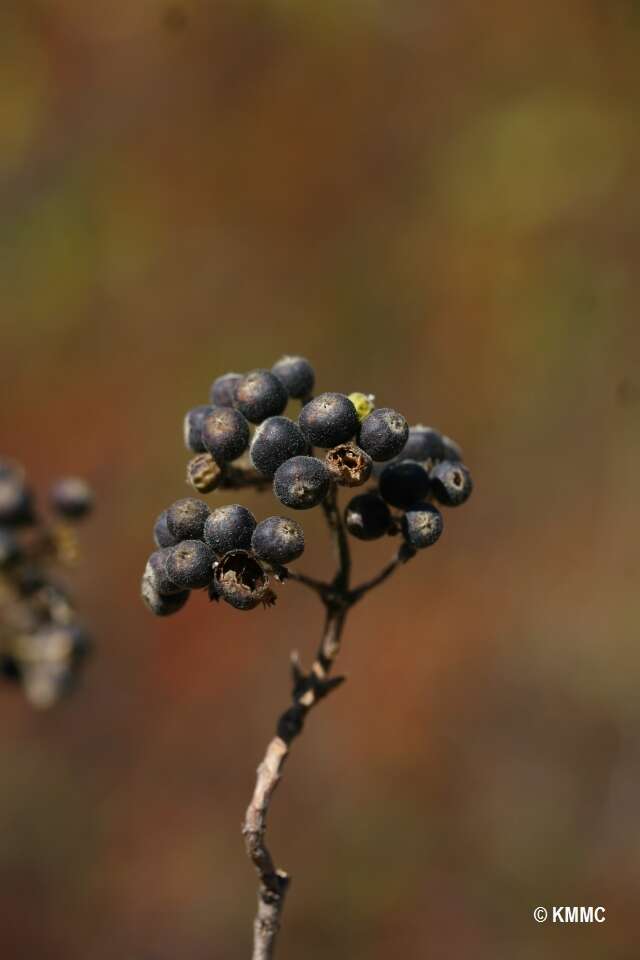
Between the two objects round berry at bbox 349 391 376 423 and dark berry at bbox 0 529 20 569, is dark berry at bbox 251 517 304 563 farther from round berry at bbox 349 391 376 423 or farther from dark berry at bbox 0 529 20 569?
dark berry at bbox 0 529 20 569

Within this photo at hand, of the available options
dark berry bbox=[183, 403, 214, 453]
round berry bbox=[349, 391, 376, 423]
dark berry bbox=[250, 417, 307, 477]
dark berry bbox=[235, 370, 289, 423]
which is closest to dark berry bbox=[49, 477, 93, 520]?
dark berry bbox=[183, 403, 214, 453]

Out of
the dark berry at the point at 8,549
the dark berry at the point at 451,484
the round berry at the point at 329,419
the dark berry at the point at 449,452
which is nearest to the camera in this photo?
the round berry at the point at 329,419

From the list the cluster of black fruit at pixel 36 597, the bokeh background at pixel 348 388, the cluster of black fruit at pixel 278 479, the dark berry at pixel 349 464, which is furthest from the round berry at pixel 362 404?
the bokeh background at pixel 348 388

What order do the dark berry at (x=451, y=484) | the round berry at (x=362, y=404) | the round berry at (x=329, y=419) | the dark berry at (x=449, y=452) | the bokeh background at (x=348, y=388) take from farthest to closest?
the bokeh background at (x=348, y=388)
the dark berry at (x=449, y=452)
the dark berry at (x=451, y=484)
the round berry at (x=362, y=404)
the round berry at (x=329, y=419)

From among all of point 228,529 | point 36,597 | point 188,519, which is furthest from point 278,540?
point 36,597

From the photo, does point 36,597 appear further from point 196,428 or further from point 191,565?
point 191,565

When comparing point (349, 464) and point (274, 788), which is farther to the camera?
point (349, 464)

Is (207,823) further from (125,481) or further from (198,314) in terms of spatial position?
(198,314)

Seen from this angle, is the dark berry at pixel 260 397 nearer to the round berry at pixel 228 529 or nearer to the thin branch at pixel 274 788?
the round berry at pixel 228 529
